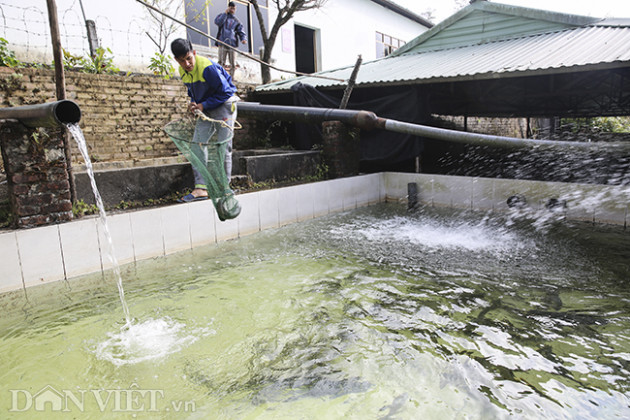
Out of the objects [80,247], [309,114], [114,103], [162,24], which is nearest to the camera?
[80,247]

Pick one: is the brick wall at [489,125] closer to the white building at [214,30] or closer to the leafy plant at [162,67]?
the white building at [214,30]

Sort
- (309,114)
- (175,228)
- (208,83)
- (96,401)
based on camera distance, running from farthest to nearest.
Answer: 1. (309,114)
2. (208,83)
3. (175,228)
4. (96,401)

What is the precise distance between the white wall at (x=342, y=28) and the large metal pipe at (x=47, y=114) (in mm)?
9910

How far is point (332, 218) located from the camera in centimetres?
720

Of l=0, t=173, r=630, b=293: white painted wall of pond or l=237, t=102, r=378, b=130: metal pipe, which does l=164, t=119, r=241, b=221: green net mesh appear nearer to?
l=0, t=173, r=630, b=293: white painted wall of pond

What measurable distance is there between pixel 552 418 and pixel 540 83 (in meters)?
8.75

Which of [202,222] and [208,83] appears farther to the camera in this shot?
[202,222]

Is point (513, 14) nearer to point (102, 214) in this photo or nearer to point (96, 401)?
point (102, 214)

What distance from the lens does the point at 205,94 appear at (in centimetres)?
568

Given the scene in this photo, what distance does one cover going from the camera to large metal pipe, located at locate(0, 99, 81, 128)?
3.75 m

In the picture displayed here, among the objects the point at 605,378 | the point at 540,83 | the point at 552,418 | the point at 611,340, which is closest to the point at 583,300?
the point at 611,340

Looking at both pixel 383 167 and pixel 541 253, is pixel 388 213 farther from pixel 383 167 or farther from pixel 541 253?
pixel 541 253

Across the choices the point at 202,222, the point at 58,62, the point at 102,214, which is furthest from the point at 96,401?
the point at 58,62

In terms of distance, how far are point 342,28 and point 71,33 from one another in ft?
33.2
